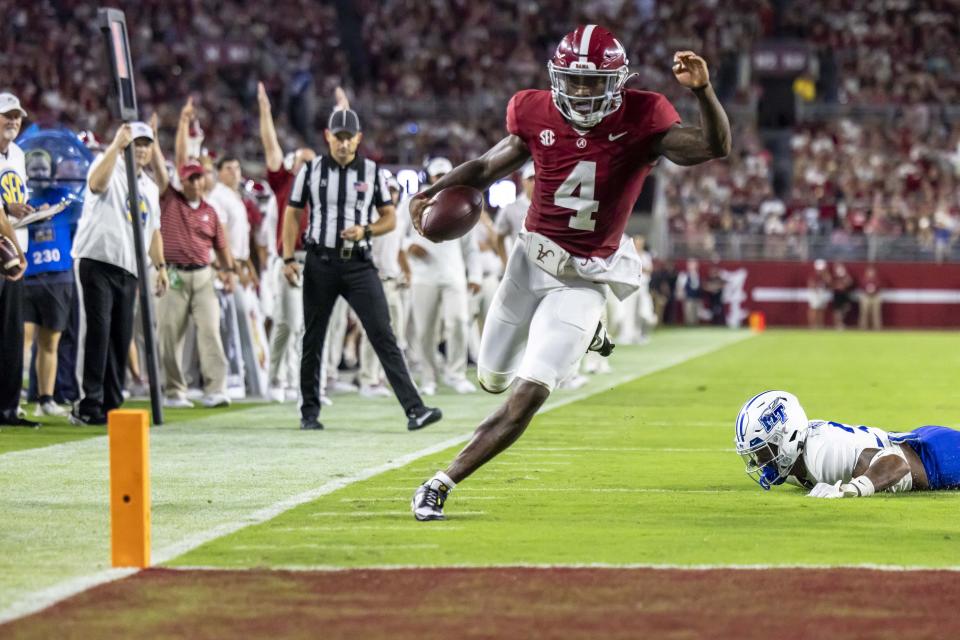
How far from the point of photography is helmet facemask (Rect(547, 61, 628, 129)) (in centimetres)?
657

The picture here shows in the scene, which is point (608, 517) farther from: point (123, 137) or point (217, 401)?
point (217, 401)

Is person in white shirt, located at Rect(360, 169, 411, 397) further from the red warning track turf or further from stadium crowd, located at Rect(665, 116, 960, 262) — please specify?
stadium crowd, located at Rect(665, 116, 960, 262)

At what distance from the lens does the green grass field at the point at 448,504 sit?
5637 millimetres

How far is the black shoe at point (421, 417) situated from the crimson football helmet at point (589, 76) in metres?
4.22

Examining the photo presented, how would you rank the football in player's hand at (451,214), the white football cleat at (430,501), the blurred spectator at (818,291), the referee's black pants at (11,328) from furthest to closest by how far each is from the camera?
the blurred spectator at (818,291) < the referee's black pants at (11,328) < the football in player's hand at (451,214) < the white football cleat at (430,501)

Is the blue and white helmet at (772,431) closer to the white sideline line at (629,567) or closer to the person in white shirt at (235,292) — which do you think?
the white sideline line at (629,567)

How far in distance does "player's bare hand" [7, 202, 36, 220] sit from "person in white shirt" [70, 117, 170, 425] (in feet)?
1.51

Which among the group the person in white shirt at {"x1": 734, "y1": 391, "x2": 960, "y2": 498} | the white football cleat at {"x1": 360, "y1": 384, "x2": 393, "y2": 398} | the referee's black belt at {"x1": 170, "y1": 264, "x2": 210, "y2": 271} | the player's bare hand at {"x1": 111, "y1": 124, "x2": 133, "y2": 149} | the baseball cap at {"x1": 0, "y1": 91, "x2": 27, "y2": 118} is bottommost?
the white football cleat at {"x1": 360, "y1": 384, "x2": 393, "y2": 398}

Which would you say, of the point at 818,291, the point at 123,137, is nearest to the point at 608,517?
the point at 123,137

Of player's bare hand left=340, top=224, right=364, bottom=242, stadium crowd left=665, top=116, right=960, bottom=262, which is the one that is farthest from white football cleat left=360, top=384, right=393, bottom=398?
stadium crowd left=665, top=116, right=960, bottom=262

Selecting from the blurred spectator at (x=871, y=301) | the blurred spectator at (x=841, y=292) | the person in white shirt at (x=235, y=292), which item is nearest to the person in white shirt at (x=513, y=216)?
the person in white shirt at (x=235, y=292)

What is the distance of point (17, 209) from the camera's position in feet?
35.6

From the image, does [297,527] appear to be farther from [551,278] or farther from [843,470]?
[843,470]

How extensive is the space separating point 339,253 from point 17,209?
7.44ft
